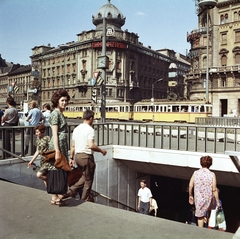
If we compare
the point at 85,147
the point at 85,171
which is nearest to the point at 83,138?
the point at 85,147

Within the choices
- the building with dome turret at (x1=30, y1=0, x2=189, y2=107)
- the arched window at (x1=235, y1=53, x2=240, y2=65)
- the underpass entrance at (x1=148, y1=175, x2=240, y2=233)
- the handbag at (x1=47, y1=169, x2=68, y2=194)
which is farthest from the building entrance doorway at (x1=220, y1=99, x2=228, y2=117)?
the handbag at (x1=47, y1=169, x2=68, y2=194)

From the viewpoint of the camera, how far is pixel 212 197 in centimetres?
512

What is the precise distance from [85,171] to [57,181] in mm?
904

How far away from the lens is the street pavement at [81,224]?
3816mm

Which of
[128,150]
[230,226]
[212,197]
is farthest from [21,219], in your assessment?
[230,226]

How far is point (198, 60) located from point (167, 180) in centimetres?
4237

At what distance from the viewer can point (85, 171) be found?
219 inches

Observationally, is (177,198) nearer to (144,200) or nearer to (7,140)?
(144,200)

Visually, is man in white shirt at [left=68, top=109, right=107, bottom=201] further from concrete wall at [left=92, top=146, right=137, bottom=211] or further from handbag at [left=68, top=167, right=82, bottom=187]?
concrete wall at [left=92, top=146, right=137, bottom=211]

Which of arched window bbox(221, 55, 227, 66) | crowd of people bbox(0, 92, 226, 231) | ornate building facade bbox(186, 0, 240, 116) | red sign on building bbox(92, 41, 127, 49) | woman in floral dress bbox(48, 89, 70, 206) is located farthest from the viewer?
red sign on building bbox(92, 41, 127, 49)

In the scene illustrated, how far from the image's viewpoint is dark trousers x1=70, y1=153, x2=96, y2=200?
18.0 feet

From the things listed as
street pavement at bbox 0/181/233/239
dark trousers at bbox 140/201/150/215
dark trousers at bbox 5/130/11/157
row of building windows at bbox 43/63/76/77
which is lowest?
dark trousers at bbox 140/201/150/215

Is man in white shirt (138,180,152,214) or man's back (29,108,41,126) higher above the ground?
man's back (29,108,41,126)

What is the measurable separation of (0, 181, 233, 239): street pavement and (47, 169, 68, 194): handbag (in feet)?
1.10
